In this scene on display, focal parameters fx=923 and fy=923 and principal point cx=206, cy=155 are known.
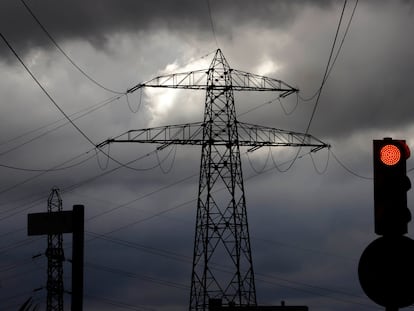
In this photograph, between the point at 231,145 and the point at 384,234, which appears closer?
the point at 384,234

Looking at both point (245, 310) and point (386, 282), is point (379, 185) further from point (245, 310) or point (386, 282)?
point (245, 310)

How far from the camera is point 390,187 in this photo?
1091 cm

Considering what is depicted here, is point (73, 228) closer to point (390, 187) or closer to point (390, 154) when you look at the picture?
point (390, 154)

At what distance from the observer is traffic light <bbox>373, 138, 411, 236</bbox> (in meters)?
10.7

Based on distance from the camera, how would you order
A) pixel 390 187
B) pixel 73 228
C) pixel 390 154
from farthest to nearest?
pixel 73 228
pixel 390 154
pixel 390 187

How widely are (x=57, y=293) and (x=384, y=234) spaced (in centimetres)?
7457

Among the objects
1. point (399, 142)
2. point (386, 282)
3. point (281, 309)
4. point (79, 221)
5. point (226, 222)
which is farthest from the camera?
point (281, 309)

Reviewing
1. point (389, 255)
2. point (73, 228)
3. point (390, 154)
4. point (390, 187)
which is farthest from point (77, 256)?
point (389, 255)

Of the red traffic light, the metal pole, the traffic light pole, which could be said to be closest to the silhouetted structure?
the metal pole

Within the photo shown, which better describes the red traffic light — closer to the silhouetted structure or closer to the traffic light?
the traffic light

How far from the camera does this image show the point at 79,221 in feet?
80.5

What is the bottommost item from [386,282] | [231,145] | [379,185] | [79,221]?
[386,282]

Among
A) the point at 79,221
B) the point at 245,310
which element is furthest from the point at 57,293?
the point at 79,221

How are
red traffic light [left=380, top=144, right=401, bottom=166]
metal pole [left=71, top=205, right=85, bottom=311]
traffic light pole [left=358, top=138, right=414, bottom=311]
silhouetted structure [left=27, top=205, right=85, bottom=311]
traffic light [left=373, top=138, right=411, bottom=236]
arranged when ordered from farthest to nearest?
metal pole [left=71, top=205, right=85, bottom=311]
silhouetted structure [left=27, top=205, right=85, bottom=311]
red traffic light [left=380, top=144, right=401, bottom=166]
traffic light [left=373, top=138, right=411, bottom=236]
traffic light pole [left=358, top=138, right=414, bottom=311]
